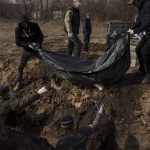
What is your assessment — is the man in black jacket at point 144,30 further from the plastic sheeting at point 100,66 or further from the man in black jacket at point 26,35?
the man in black jacket at point 26,35

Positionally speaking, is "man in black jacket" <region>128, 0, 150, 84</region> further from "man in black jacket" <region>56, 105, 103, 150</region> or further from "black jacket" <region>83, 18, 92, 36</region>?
"black jacket" <region>83, 18, 92, 36</region>

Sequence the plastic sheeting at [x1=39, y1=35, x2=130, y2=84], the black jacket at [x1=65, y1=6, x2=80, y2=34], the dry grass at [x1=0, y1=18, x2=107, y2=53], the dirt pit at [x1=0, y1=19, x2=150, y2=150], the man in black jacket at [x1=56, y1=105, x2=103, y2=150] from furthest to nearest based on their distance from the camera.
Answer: the dry grass at [x1=0, y1=18, x2=107, y2=53], the black jacket at [x1=65, y1=6, x2=80, y2=34], the plastic sheeting at [x1=39, y1=35, x2=130, y2=84], the dirt pit at [x1=0, y1=19, x2=150, y2=150], the man in black jacket at [x1=56, y1=105, x2=103, y2=150]

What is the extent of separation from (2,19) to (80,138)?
902 inches

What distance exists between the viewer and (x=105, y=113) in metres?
9.18

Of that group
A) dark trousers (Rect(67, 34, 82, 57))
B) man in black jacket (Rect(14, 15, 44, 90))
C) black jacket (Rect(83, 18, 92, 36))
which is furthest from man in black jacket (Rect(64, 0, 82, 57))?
black jacket (Rect(83, 18, 92, 36))

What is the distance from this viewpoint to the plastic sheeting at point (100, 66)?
9.44m

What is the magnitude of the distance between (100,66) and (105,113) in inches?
41.6

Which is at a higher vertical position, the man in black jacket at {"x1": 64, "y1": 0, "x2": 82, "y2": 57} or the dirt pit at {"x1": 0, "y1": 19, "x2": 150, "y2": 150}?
the man in black jacket at {"x1": 64, "y1": 0, "x2": 82, "y2": 57}

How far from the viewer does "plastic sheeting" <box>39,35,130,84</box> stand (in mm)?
9438

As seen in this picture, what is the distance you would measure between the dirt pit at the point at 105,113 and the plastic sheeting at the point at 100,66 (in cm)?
31

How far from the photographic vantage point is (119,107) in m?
9.33

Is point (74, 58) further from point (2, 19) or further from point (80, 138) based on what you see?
point (2, 19)

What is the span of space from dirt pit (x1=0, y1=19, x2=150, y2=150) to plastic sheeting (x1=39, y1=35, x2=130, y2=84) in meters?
0.31

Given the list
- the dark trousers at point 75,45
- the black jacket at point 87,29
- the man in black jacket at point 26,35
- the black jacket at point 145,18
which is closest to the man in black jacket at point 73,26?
the dark trousers at point 75,45
